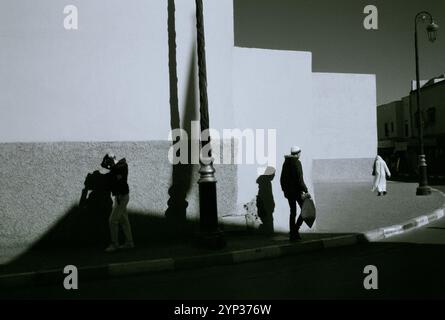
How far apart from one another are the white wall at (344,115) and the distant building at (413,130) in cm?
450

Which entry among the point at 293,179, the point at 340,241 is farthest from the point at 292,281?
the point at 340,241

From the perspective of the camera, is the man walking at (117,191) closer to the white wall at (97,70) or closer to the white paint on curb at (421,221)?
the white wall at (97,70)

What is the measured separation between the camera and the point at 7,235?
28.5 ft

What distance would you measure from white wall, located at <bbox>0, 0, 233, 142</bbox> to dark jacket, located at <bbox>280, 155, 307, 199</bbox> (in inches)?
66.7

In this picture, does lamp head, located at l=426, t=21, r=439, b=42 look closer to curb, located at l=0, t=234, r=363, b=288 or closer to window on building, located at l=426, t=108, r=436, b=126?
curb, located at l=0, t=234, r=363, b=288

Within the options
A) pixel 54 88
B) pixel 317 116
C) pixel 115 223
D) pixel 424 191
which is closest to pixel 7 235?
pixel 115 223

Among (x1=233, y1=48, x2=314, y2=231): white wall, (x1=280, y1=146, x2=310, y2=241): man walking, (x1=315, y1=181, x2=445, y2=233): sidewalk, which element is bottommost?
(x1=315, y1=181, x2=445, y2=233): sidewalk

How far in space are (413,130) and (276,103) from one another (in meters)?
39.3

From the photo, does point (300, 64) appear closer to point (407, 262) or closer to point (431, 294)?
point (407, 262)

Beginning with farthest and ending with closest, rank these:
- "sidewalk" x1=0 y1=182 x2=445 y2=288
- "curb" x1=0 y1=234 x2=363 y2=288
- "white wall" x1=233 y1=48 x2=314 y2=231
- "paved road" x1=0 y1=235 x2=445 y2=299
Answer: "white wall" x1=233 y1=48 x2=314 y2=231, "sidewalk" x1=0 y1=182 x2=445 y2=288, "curb" x1=0 y1=234 x2=363 y2=288, "paved road" x1=0 y1=235 x2=445 y2=299

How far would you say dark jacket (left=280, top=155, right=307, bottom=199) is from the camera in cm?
862

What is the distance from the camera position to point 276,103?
394 inches

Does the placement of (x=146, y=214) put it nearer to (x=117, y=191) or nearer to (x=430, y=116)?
(x=117, y=191)

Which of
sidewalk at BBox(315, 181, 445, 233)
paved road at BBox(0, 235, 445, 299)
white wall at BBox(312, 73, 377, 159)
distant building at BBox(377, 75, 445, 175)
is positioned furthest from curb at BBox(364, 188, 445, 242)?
distant building at BBox(377, 75, 445, 175)
